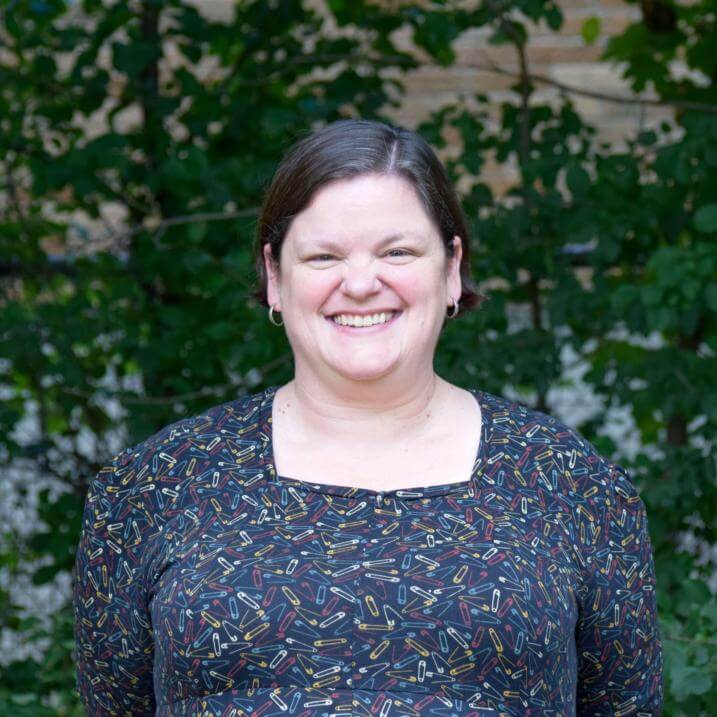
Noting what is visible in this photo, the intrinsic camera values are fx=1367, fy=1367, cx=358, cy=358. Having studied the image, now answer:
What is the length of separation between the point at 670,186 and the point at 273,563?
2.17 meters

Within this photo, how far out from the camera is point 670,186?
390 cm

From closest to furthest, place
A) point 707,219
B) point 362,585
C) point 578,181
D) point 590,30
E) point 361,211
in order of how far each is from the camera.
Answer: point 362,585 < point 361,211 < point 707,219 < point 578,181 < point 590,30

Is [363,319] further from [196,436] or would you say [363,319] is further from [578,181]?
[578,181]

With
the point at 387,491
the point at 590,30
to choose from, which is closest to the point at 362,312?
the point at 387,491

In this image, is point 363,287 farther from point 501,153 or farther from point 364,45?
point 364,45

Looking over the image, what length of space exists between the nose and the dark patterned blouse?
330 millimetres

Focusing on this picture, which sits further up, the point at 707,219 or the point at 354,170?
the point at 354,170

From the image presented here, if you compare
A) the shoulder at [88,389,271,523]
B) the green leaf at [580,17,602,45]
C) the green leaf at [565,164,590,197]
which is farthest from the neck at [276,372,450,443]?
the green leaf at [580,17,602,45]

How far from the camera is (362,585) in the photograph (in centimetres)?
214

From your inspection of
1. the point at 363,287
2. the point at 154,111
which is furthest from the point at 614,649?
the point at 154,111

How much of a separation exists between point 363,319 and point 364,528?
0.35 metres

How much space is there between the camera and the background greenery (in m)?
3.80

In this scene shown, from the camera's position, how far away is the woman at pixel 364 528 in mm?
2121

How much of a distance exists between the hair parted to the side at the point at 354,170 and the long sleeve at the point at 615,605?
515mm
